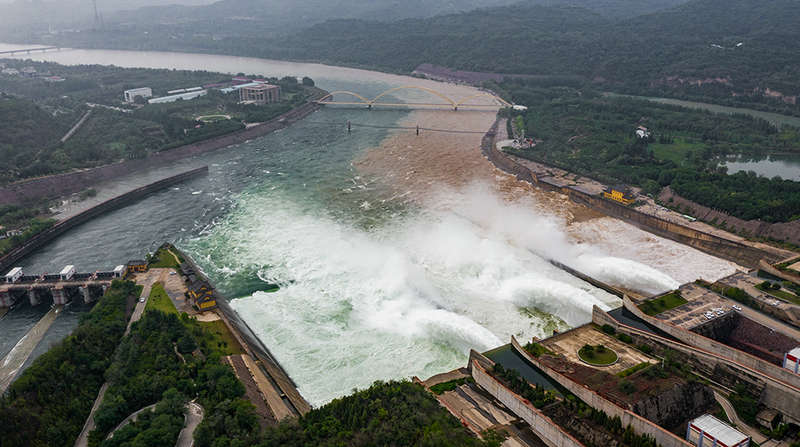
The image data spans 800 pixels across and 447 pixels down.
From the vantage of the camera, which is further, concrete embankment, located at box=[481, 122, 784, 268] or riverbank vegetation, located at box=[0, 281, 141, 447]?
concrete embankment, located at box=[481, 122, 784, 268]

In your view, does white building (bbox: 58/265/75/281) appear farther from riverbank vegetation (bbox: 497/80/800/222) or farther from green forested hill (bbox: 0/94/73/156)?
riverbank vegetation (bbox: 497/80/800/222)

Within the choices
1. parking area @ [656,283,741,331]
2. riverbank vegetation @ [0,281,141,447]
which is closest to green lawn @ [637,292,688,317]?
parking area @ [656,283,741,331]

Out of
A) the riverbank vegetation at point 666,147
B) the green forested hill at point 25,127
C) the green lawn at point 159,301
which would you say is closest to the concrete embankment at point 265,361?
the green lawn at point 159,301

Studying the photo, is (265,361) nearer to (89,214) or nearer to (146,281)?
(146,281)

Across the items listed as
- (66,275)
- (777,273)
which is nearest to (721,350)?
(777,273)

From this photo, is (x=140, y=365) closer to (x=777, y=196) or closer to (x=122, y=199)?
(x=122, y=199)

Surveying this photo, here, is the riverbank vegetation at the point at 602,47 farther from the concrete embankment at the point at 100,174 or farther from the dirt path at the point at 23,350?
the dirt path at the point at 23,350
